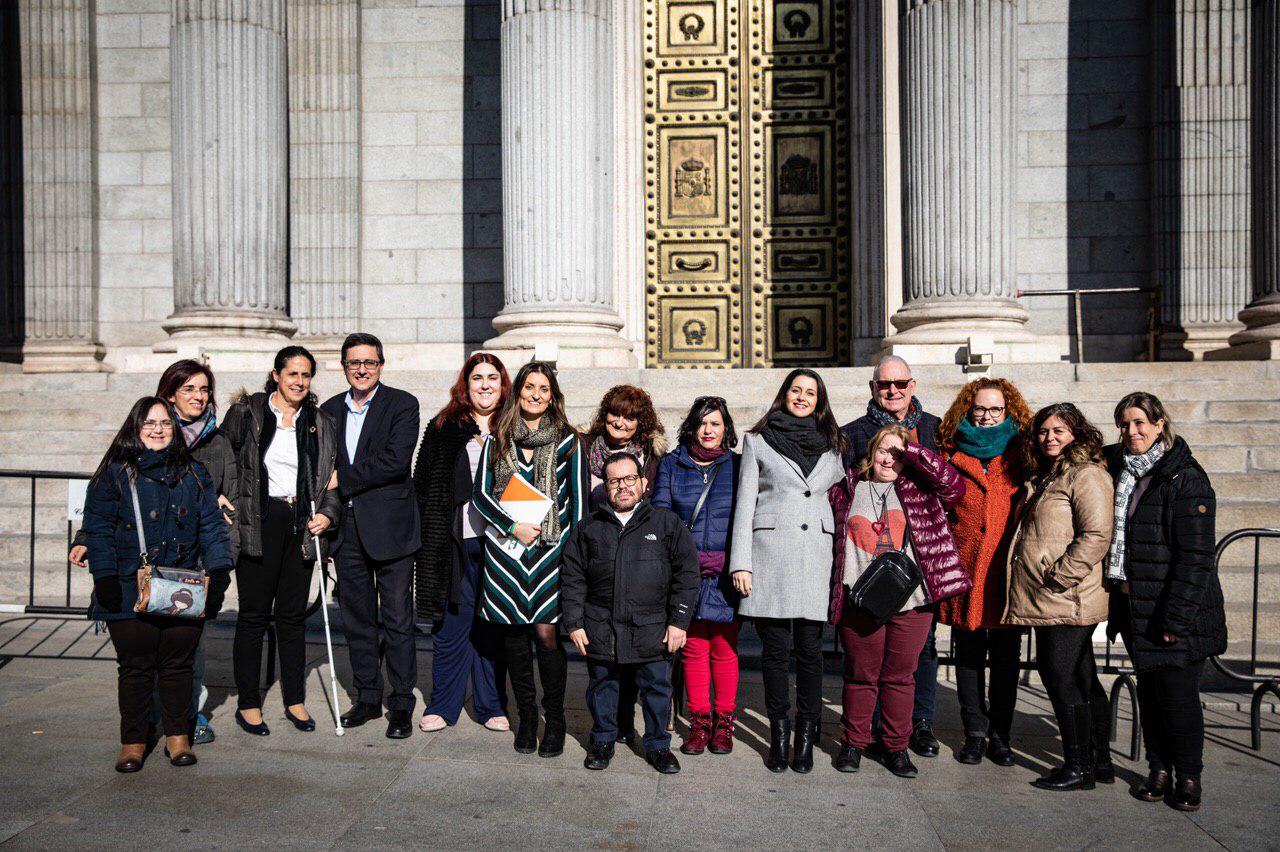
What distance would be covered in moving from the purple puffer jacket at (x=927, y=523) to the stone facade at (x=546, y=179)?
5.65 m

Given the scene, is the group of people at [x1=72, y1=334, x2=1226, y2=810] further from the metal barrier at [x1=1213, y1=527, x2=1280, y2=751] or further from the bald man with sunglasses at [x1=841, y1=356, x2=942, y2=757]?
the metal barrier at [x1=1213, y1=527, x2=1280, y2=751]

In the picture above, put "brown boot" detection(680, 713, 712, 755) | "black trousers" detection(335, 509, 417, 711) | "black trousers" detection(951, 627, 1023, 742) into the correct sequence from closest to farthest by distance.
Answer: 1. "black trousers" detection(951, 627, 1023, 742)
2. "brown boot" detection(680, 713, 712, 755)
3. "black trousers" detection(335, 509, 417, 711)

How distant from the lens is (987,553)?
5895mm

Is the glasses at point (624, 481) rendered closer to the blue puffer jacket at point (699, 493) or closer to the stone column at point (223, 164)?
the blue puffer jacket at point (699, 493)

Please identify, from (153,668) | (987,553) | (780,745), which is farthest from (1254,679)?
(153,668)

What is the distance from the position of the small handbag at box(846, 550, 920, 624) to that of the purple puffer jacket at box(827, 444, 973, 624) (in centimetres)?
12

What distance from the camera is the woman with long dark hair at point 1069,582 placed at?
5.49m

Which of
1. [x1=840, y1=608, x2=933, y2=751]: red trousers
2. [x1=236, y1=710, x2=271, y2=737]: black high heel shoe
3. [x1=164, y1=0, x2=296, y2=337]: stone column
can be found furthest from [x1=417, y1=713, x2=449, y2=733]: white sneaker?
[x1=164, y1=0, x2=296, y2=337]: stone column

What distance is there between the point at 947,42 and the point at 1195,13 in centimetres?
394

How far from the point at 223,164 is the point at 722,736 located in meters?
8.97

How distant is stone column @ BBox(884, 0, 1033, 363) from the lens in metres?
11.3

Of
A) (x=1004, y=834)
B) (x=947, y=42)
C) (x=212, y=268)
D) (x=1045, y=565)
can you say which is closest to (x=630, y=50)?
(x=947, y=42)

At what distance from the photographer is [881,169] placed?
13570 mm

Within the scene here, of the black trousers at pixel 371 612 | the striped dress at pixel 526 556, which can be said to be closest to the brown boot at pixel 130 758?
the black trousers at pixel 371 612
